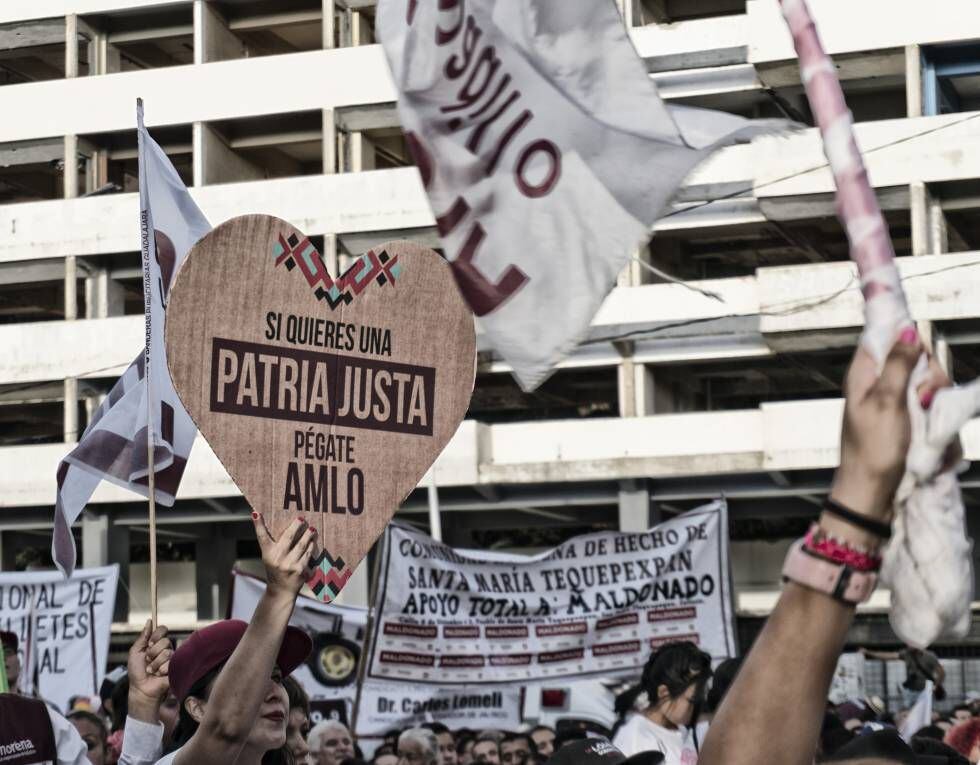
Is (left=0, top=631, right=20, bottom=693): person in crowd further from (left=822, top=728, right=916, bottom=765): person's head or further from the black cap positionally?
(left=822, top=728, right=916, bottom=765): person's head

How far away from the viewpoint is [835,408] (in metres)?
30.3

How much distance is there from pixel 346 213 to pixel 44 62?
9.94m

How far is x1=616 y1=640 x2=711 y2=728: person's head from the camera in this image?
6.89 metres

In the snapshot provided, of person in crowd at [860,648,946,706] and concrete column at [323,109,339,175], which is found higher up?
concrete column at [323,109,339,175]

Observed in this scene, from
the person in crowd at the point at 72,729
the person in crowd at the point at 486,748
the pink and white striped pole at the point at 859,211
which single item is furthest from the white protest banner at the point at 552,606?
the pink and white striped pole at the point at 859,211

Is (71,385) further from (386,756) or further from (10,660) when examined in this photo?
(10,660)

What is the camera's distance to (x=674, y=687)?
6875 millimetres

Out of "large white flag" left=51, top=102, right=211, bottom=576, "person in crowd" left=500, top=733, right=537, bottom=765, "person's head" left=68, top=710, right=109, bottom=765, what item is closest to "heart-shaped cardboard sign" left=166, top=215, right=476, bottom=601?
"large white flag" left=51, top=102, right=211, bottom=576

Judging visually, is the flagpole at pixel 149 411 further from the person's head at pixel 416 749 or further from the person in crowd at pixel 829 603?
the person's head at pixel 416 749

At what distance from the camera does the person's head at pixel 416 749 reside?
33.2 ft

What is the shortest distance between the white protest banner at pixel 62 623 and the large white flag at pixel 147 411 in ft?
24.9

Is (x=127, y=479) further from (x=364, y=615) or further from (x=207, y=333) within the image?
(x=364, y=615)

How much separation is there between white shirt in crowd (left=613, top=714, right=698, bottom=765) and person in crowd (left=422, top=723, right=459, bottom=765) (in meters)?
5.57

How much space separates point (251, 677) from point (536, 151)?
109cm
